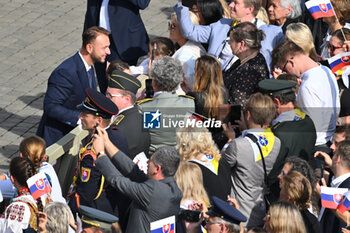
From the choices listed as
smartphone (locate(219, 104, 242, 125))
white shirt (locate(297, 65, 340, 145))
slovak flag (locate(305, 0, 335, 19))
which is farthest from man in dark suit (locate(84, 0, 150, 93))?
white shirt (locate(297, 65, 340, 145))

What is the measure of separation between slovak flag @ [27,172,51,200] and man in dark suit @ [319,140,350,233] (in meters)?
2.38

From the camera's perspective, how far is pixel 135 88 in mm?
7898

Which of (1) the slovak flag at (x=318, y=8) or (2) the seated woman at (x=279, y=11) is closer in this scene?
(1) the slovak flag at (x=318, y=8)

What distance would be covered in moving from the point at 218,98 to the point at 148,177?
6.08 ft

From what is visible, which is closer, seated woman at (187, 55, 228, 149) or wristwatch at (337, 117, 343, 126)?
seated woman at (187, 55, 228, 149)

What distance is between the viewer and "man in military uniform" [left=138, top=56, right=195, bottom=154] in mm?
7844

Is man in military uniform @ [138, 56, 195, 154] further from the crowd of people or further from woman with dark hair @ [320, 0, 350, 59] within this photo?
woman with dark hair @ [320, 0, 350, 59]

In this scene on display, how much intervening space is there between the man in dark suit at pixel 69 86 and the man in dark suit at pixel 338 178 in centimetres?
281

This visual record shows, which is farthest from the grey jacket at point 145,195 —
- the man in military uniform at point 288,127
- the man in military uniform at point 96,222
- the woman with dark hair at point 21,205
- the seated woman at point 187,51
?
the seated woman at point 187,51

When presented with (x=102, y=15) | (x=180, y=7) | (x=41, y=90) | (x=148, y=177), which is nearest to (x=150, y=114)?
(x=148, y=177)

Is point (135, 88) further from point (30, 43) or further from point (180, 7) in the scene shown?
Result: point (30, 43)

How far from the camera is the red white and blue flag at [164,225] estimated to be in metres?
6.33

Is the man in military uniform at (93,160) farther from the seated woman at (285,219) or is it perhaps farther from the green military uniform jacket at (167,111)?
the seated woman at (285,219)

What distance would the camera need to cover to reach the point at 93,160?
6.93m
